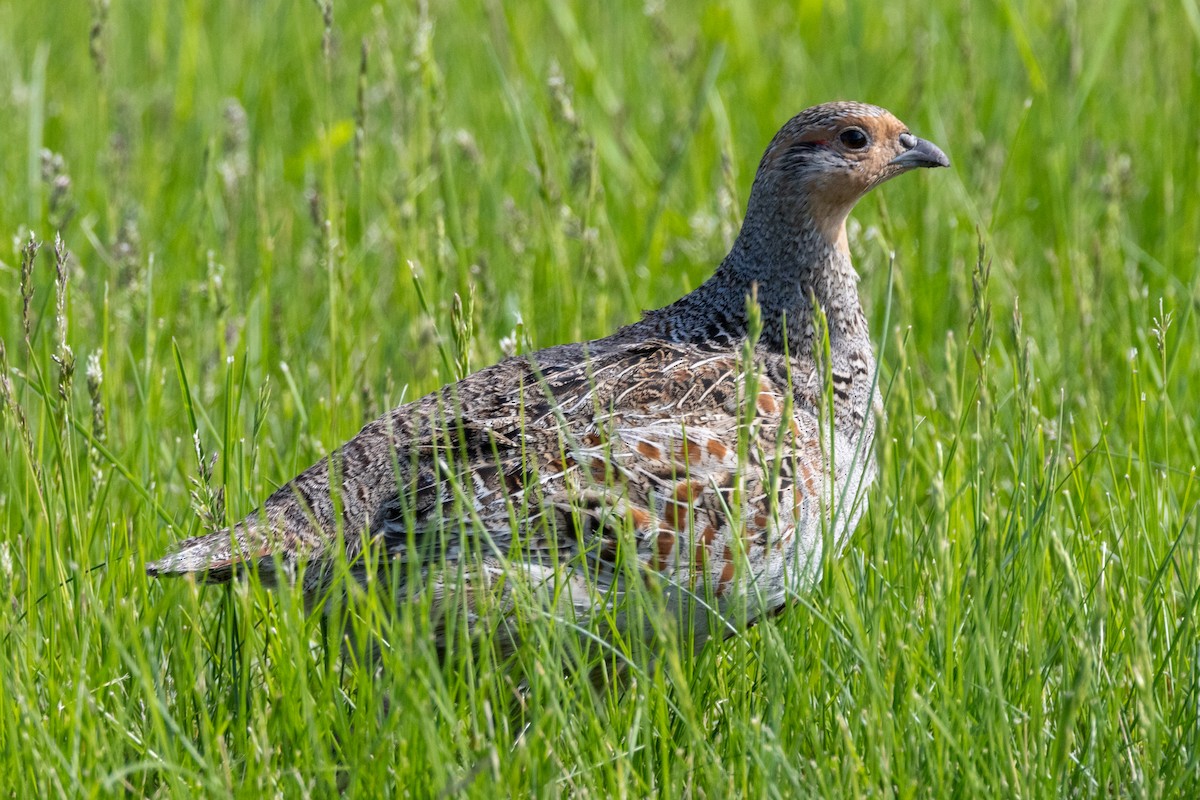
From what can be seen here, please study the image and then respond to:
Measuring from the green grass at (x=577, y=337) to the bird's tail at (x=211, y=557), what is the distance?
75 mm

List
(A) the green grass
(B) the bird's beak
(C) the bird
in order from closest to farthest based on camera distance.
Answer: (A) the green grass
(C) the bird
(B) the bird's beak

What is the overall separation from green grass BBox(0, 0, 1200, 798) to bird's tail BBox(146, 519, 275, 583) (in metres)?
0.07

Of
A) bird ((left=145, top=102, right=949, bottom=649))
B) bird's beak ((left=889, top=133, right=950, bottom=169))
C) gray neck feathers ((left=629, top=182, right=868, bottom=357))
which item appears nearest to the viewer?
bird ((left=145, top=102, right=949, bottom=649))

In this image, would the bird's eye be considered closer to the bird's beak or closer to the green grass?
the bird's beak

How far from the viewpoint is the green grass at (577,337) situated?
3.12 metres

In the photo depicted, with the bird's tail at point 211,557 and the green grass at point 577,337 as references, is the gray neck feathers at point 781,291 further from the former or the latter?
the bird's tail at point 211,557

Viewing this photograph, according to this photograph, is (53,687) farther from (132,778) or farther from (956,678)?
(956,678)

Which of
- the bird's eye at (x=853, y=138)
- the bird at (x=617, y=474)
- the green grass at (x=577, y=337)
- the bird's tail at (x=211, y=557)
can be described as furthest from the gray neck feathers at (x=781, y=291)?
the bird's tail at (x=211, y=557)

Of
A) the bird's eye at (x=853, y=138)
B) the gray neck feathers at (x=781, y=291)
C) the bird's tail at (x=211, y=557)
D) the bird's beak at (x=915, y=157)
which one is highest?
the bird's eye at (x=853, y=138)

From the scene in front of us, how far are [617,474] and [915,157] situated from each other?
1.57 m

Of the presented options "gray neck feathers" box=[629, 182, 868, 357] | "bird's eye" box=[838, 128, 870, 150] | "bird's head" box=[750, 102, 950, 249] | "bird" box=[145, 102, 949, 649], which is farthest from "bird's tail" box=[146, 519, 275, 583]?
"bird's eye" box=[838, 128, 870, 150]

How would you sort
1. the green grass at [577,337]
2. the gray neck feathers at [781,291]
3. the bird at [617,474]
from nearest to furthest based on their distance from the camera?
1. the green grass at [577,337]
2. the bird at [617,474]
3. the gray neck feathers at [781,291]

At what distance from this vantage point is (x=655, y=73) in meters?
8.23

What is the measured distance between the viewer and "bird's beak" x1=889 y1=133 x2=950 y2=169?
185 inches
